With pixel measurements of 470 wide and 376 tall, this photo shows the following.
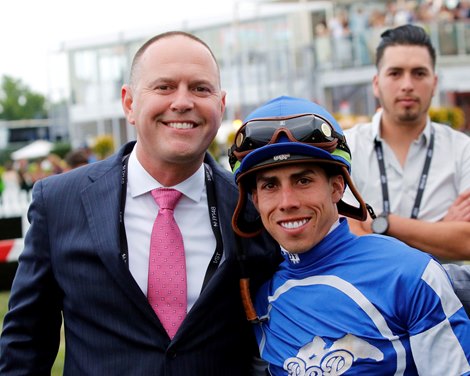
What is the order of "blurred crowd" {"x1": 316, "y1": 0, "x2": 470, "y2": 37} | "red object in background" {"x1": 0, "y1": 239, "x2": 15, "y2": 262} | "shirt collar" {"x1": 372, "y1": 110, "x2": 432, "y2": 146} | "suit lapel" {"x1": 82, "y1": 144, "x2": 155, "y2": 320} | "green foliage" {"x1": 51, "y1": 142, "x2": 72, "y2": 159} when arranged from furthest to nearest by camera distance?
"green foliage" {"x1": 51, "y1": 142, "x2": 72, "y2": 159} < "blurred crowd" {"x1": 316, "y1": 0, "x2": 470, "y2": 37} < "red object in background" {"x1": 0, "y1": 239, "x2": 15, "y2": 262} < "shirt collar" {"x1": 372, "y1": 110, "x2": 432, "y2": 146} < "suit lapel" {"x1": 82, "y1": 144, "x2": 155, "y2": 320}

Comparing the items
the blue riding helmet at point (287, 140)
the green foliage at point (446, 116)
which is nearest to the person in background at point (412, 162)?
the blue riding helmet at point (287, 140)

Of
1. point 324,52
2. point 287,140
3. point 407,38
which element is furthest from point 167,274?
point 324,52

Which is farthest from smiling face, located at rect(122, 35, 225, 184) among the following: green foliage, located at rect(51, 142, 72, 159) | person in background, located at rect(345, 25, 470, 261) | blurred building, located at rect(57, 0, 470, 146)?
green foliage, located at rect(51, 142, 72, 159)

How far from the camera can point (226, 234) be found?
8.93 ft

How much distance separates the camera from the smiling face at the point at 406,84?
12.3 ft

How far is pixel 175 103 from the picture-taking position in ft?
8.66

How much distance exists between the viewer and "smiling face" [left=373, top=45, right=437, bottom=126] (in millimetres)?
3740

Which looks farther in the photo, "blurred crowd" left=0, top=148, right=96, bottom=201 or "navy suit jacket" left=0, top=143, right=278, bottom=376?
"blurred crowd" left=0, top=148, right=96, bottom=201

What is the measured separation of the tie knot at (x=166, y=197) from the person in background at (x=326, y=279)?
256 millimetres

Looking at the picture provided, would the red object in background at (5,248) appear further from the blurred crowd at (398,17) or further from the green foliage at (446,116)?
the blurred crowd at (398,17)

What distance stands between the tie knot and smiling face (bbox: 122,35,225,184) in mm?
43

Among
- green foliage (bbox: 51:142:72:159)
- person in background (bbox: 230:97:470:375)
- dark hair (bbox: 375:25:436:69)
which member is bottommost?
green foliage (bbox: 51:142:72:159)

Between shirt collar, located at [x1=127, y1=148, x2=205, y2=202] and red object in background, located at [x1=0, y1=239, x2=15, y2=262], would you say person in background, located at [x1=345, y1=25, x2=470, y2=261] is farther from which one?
red object in background, located at [x1=0, y1=239, x2=15, y2=262]

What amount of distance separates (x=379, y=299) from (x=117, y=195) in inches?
40.4
